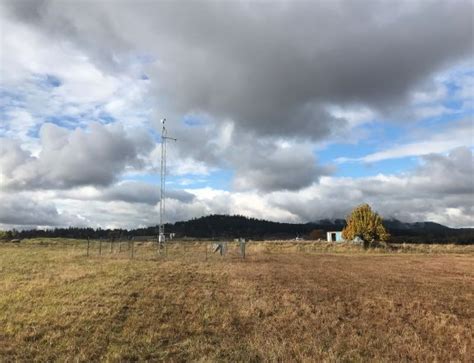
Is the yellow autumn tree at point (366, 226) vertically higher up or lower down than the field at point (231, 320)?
higher up

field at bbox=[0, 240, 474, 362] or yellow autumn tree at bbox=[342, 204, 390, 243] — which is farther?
yellow autumn tree at bbox=[342, 204, 390, 243]

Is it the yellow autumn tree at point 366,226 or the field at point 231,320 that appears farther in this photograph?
the yellow autumn tree at point 366,226

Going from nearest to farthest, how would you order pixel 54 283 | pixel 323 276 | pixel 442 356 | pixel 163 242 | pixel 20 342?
pixel 442 356 < pixel 20 342 < pixel 54 283 < pixel 323 276 < pixel 163 242

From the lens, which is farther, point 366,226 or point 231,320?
point 366,226

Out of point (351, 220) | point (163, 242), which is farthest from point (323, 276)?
point (351, 220)

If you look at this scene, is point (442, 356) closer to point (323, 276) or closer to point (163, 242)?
point (323, 276)

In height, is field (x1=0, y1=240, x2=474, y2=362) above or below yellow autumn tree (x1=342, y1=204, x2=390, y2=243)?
below

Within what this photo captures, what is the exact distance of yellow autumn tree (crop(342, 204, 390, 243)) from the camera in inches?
3447

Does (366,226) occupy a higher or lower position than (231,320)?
higher

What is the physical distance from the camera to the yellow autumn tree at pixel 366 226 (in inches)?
3447

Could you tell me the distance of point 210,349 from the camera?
Answer: 1185 centimetres

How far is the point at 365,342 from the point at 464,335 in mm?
3009

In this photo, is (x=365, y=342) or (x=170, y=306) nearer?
(x=365, y=342)

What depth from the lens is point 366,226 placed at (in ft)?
287
